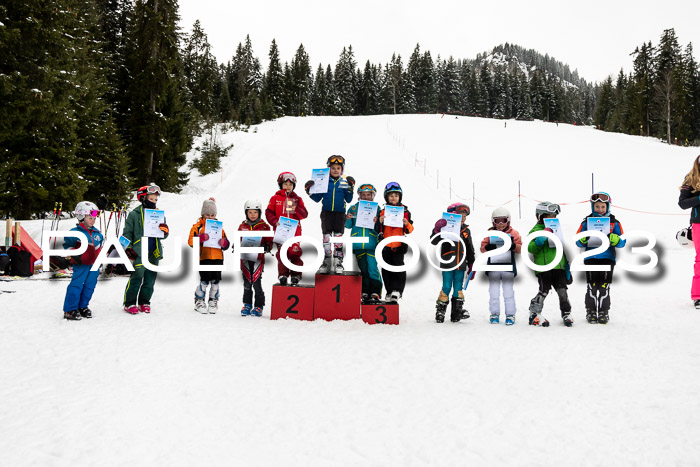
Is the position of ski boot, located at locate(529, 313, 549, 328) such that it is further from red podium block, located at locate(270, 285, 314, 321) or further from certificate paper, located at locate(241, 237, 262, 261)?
certificate paper, located at locate(241, 237, 262, 261)

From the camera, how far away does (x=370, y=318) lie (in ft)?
18.2

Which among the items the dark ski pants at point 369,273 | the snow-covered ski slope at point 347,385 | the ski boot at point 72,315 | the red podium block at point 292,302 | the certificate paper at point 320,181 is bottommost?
the snow-covered ski slope at point 347,385

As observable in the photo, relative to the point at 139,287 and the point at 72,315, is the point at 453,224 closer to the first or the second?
the point at 139,287

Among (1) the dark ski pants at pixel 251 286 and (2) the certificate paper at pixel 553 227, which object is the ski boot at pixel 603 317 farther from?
(1) the dark ski pants at pixel 251 286

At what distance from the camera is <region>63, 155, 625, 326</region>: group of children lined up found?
223 inches

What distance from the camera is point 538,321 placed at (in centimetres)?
553

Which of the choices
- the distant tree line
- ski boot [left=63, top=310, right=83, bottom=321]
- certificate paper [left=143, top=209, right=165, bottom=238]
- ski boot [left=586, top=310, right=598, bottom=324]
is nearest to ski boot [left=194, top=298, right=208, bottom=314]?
certificate paper [left=143, top=209, right=165, bottom=238]

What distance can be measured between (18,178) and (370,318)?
41.3ft

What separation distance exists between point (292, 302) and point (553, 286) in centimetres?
352

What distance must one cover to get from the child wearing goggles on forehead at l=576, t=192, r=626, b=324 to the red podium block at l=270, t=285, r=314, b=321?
3.73m

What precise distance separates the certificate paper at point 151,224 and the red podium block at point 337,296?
243 centimetres

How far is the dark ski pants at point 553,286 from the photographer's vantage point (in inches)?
221

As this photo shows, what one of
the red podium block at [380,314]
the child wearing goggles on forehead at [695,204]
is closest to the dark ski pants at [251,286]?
the red podium block at [380,314]

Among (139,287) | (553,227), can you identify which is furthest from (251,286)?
(553,227)
